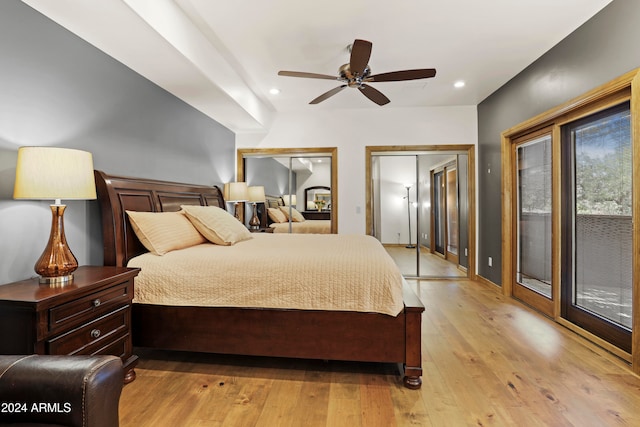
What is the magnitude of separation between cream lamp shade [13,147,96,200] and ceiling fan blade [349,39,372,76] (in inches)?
76.3

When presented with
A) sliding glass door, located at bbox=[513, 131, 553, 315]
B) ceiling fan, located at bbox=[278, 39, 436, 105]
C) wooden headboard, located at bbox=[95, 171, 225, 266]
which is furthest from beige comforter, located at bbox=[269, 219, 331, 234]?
sliding glass door, located at bbox=[513, 131, 553, 315]

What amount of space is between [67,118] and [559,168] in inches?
161

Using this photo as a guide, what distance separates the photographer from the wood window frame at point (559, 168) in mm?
2076

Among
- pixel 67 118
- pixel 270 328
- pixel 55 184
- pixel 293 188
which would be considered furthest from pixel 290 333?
pixel 293 188

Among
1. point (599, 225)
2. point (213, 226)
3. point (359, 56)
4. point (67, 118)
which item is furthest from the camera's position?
point (213, 226)

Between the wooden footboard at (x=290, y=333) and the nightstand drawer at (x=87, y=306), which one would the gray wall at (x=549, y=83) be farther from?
the nightstand drawer at (x=87, y=306)

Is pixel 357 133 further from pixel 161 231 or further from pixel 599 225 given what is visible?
pixel 161 231

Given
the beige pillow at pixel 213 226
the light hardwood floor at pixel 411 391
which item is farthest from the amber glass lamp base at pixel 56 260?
the beige pillow at pixel 213 226

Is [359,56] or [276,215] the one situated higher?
[359,56]

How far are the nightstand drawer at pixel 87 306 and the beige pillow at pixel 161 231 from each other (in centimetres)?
42

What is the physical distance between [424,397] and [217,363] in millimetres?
1410

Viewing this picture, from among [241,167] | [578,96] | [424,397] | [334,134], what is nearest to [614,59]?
[578,96]

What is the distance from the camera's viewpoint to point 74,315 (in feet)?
5.18

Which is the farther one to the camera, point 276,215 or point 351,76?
point 276,215
